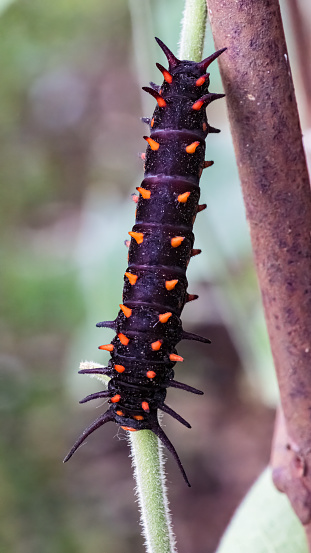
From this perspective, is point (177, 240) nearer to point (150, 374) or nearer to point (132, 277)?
point (132, 277)

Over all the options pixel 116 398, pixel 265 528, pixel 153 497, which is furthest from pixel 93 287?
pixel 153 497

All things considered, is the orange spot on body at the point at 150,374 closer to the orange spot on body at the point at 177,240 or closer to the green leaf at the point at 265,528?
the orange spot on body at the point at 177,240

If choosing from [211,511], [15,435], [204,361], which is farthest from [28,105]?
[211,511]

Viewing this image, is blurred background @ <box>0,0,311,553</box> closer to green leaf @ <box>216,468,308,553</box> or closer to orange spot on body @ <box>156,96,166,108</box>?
green leaf @ <box>216,468,308,553</box>

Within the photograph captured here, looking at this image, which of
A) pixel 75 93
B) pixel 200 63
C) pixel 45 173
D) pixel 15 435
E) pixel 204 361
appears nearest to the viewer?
pixel 200 63

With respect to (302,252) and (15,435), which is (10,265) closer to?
(15,435)

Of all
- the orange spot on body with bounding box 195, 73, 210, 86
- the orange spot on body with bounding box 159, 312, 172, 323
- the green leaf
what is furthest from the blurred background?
the orange spot on body with bounding box 159, 312, 172, 323

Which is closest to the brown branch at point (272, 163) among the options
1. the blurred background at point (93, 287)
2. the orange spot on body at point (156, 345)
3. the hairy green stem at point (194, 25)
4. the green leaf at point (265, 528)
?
the hairy green stem at point (194, 25)
